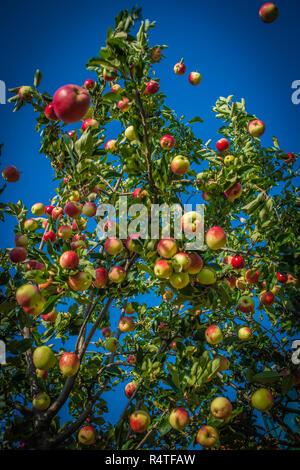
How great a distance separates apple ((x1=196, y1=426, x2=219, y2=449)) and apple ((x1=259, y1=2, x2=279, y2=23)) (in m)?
4.73

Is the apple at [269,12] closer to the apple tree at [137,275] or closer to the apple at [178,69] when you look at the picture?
the apple at [178,69]

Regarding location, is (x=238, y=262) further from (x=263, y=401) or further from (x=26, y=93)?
(x=26, y=93)

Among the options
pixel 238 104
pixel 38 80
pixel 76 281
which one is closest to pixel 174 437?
pixel 76 281

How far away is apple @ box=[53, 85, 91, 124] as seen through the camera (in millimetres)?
2344

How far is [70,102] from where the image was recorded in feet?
7.66

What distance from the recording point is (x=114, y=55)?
2014 millimetres

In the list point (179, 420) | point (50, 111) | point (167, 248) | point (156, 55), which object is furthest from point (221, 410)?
point (156, 55)

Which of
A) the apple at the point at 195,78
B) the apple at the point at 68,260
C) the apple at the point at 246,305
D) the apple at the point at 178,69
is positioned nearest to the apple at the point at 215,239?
the apple at the point at 68,260

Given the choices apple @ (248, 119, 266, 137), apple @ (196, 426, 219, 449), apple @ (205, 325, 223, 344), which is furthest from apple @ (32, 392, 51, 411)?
apple @ (248, 119, 266, 137)

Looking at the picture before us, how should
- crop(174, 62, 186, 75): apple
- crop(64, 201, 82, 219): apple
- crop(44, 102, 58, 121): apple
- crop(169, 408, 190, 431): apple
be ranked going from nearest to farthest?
1. crop(169, 408, 190, 431): apple
2. crop(44, 102, 58, 121): apple
3. crop(64, 201, 82, 219): apple
4. crop(174, 62, 186, 75): apple

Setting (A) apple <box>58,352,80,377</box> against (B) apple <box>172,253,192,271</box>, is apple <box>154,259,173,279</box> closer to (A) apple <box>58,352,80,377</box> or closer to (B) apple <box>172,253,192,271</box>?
(B) apple <box>172,253,192,271</box>

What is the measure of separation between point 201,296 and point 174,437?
1.97m

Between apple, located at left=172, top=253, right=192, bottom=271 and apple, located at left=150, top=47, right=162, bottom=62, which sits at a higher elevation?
apple, located at left=150, top=47, right=162, bottom=62
